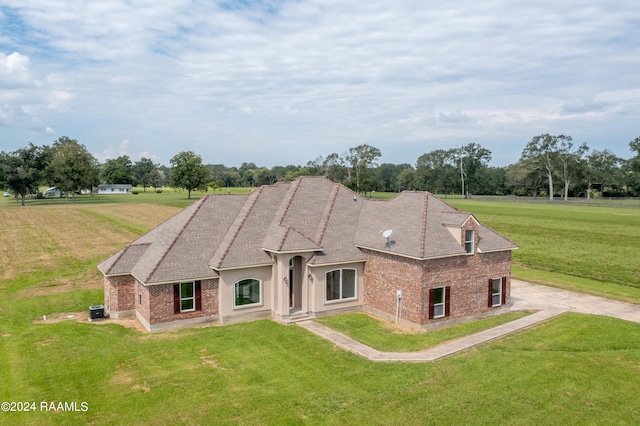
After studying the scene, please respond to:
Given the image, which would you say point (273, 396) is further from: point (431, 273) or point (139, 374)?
point (431, 273)

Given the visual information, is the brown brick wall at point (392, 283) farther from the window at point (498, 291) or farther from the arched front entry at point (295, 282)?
the window at point (498, 291)

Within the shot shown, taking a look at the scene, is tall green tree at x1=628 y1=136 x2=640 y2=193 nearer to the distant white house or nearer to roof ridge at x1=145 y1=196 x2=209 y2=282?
roof ridge at x1=145 y1=196 x2=209 y2=282

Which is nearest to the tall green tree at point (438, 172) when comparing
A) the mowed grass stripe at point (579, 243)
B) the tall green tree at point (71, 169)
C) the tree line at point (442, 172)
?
the tree line at point (442, 172)

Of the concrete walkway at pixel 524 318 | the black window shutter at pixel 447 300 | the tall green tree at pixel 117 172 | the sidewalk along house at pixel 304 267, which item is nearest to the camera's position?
the concrete walkway at pixel 524 318

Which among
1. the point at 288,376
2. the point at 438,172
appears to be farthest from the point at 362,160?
the point at 288,376

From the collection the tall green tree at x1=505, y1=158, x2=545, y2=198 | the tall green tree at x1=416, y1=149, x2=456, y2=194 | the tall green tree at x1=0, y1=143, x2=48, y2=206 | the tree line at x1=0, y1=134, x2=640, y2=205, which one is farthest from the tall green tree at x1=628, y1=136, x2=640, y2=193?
the tall green tree at x1=0, y1=143, x2=48, y2=206

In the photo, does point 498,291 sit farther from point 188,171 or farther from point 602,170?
point 602,170
